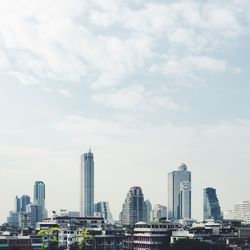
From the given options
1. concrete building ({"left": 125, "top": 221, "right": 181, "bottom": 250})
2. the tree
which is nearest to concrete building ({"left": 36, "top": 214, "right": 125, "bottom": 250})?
the tree

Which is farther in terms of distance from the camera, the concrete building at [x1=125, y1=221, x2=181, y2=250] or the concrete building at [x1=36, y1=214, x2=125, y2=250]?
the concrete building at [x1=36, y1=214, x2=125, y2=250]

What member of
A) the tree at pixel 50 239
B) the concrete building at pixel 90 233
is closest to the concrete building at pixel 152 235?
the concrete building at pixel 90 233

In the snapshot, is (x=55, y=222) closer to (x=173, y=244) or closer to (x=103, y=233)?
(x=103, y=233)

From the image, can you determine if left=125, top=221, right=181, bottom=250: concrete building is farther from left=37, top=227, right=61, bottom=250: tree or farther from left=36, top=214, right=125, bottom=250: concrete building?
left=37, top=227, right=61, bottom=250: tree

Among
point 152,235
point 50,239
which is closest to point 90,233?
point 50,239

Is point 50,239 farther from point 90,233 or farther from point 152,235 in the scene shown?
point 152,235

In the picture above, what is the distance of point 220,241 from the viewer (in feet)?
438

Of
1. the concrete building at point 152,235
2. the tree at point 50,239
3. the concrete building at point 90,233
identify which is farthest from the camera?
the concrete building at point 90,233

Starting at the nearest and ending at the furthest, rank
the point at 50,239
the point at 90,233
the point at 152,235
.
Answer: the point at 152,235 < the point at 90,233 < the point at 50,239

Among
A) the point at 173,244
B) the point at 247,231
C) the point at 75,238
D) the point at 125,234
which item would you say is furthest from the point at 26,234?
the point at 247,231

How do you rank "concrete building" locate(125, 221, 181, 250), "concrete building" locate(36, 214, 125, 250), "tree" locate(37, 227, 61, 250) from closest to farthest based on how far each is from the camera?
"concrete building" locate(125, 221, 181, 250), "tree" locate(37, 227, 61, 250), "concrete building" locate(36, 214, 125, 250)

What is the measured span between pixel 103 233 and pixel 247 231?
31.0m

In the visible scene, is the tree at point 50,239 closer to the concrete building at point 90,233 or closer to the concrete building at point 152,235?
the concrete building at point 90,233

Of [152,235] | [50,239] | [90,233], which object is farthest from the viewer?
[50,239]
